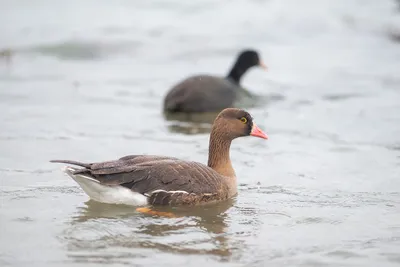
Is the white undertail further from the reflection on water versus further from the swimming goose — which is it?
the swimming goose

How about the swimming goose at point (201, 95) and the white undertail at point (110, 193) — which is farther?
the swimming goose at point (201, 95)

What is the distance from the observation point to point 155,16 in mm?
25797

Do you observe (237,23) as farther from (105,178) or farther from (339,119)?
(105,178)

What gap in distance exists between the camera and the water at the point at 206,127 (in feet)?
27.8

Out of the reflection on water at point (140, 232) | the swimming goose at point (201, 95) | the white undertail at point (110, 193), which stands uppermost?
the swimming goose at point (201, 95)

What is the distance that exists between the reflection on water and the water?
0.02 meters

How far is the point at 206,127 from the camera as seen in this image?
14445 millimetres

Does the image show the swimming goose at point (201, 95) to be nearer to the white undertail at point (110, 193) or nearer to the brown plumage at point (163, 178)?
the brown plumage at point (163, 178)

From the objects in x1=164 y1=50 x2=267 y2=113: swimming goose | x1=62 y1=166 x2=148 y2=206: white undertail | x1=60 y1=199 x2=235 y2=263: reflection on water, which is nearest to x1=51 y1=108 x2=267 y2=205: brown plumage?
x1=62 y1=166 x2=148 y2=206: white undertail

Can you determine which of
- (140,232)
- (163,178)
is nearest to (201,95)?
(163,178)

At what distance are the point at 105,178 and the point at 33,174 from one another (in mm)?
1883

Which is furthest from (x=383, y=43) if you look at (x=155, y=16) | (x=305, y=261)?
(x=305, y=261)

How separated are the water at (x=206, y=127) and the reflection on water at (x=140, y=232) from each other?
0.02 metres

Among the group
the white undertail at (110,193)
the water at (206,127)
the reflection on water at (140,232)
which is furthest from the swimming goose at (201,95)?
→ the white undertail at (110,193)
